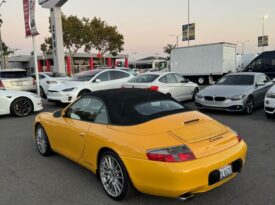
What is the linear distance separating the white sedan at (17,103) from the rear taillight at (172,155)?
804cm

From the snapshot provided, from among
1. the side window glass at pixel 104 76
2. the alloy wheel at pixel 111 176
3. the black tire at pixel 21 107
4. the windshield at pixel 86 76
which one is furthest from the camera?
the side window glass at pixel 104 76

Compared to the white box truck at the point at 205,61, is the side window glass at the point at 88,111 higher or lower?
lower

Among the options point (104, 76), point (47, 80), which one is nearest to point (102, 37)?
point (47, 80)

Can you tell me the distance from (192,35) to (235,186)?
3698 cm

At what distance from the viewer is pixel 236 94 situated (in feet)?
30.4

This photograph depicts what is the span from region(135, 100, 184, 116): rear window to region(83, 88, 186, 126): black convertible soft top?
0.05m

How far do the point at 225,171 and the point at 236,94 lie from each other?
21.0ft

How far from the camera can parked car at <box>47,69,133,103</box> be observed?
11.6 meters

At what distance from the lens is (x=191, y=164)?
10.0ft

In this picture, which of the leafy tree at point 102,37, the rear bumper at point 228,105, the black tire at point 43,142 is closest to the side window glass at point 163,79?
the rear bumper at point 228,105

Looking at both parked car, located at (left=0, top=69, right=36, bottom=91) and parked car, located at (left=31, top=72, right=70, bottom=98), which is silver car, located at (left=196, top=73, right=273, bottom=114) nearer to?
parked car, located at (left=31, top=72, right=70, bottom=98)

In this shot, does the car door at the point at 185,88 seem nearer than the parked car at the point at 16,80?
Yes

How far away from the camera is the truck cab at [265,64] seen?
15.7 metres

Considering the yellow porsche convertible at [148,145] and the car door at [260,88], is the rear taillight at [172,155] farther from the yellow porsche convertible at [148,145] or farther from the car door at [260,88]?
the car door at [260,88]
